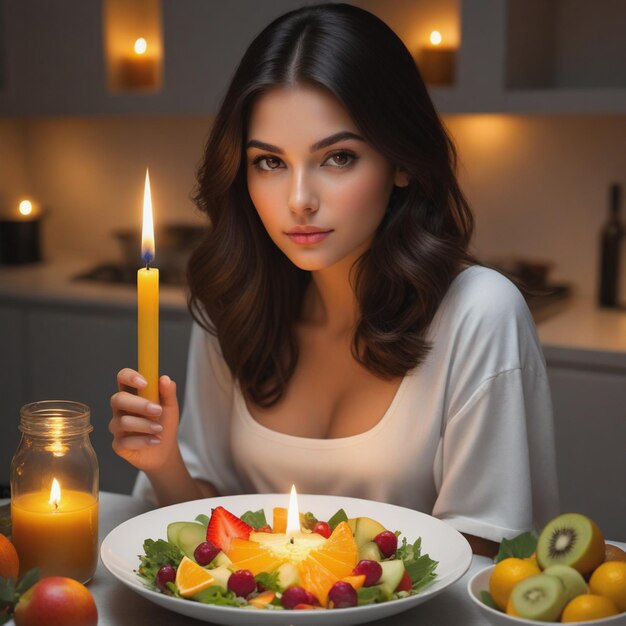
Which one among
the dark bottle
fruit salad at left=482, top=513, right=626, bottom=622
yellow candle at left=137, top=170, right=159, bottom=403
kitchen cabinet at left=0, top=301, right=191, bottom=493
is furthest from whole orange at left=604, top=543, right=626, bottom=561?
kitchen cabinet at left=0, top=301, right=191, bottom=493

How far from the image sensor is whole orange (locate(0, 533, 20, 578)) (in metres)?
0.91

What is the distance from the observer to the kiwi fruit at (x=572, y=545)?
837mm

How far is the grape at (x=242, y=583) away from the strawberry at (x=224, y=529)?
0.09 metres

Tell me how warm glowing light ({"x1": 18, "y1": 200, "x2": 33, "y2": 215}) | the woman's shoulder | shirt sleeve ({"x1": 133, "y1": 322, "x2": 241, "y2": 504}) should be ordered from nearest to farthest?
the woman's shoulder
shirt sleeve ({"x1": 133, "y1": 322, "x2": 241, "y2": 504})
warm glowing light ({"x1": 18, "y1": 200, "x2": 33, "y2": 215})

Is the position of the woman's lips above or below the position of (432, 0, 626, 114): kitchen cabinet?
below

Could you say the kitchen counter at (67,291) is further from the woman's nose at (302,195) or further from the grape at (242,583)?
the grape at (242,583)

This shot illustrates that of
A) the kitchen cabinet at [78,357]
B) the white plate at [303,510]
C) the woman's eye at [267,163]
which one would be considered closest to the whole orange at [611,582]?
the white plate at [303,510]

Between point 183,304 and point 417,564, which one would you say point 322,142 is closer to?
point 417,564

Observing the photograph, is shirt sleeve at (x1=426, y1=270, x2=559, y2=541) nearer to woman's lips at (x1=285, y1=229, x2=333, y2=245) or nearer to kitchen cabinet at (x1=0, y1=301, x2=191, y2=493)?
woman's lips at (x1=285, y1=229, x2=333, y2=245)

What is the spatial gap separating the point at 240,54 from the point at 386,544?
2.01 metres

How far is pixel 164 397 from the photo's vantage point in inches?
44.7

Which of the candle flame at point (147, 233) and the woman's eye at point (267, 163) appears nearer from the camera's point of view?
the candle flame at point (147, 233)

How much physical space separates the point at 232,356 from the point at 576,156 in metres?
1.47

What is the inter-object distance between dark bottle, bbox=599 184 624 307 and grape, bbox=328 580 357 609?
1886 millimetres
